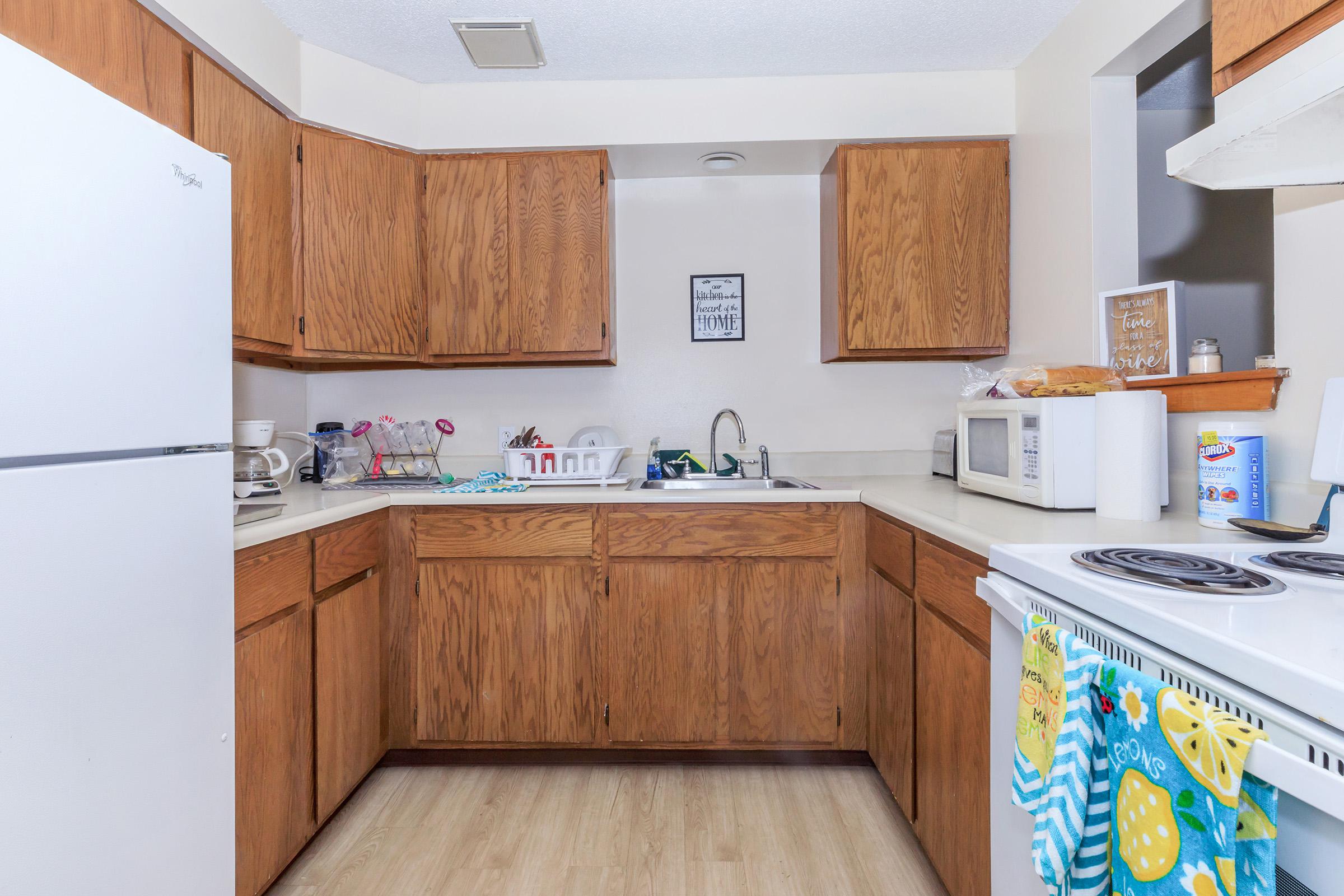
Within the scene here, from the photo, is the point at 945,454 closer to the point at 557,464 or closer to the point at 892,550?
the point at 892,550

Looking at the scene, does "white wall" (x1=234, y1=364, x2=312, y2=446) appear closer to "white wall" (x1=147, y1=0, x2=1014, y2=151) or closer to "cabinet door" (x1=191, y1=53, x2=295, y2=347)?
"cabinet door" (x1=191, y1=53, x2=295, y2=347)

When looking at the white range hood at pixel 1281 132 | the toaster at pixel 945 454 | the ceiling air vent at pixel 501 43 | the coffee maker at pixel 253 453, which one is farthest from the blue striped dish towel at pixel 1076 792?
the ceiling air vent at pixel 501 43

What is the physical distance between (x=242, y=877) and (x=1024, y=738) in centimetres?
153

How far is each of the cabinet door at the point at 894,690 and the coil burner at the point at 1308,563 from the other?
32.0 inches

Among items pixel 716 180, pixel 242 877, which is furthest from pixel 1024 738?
pixel 716 180

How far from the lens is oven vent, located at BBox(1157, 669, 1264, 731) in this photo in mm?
618

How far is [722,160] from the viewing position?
2.61m

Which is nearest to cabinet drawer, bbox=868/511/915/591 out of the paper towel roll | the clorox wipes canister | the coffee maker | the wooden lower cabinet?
the wooden lower cabinet

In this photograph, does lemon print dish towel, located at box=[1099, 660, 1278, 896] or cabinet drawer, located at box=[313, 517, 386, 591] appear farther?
cabinet drawer, located at box=[313, 517, 386, 591]

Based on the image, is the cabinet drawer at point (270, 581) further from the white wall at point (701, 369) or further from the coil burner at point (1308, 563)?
the coil burner at point (1308, 563)

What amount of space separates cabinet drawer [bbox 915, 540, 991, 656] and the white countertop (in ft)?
0.15

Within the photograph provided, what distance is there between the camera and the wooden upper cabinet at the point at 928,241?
95.8 inches

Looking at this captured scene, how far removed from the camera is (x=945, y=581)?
4.95 ft

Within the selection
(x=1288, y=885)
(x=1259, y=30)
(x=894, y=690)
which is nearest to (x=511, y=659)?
(x=894, y=690)
